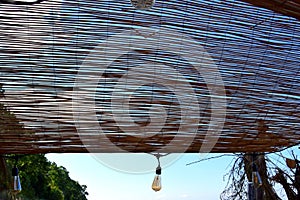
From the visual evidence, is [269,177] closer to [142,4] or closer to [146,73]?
[146,73]

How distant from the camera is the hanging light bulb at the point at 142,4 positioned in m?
1.67

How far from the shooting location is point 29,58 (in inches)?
74.4

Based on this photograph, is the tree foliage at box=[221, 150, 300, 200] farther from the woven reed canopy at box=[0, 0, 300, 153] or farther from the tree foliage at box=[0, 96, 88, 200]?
the woven reed canopy at box=[0, 0, 300, 153]

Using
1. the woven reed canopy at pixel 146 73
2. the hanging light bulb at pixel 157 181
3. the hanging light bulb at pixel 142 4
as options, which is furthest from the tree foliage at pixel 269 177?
the hanging light bulb at pixel 142 4

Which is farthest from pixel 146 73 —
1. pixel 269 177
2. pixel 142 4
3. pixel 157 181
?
pixel 269 177

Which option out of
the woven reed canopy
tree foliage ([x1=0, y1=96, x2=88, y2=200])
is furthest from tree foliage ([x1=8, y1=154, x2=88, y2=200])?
the woven reed canopy

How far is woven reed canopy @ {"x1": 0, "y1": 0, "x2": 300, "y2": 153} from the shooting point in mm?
1840

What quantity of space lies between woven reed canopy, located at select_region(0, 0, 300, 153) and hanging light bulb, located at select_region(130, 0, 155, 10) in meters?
0.09

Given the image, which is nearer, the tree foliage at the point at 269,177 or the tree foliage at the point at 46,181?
the tree foliage at the point at 46,181

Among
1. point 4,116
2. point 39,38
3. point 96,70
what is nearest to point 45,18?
point 39,38

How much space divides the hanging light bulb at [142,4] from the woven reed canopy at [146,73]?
0.09 meters

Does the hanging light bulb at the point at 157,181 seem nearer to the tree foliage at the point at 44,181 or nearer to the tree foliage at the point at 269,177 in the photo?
the tree foliage at the point at 44,181

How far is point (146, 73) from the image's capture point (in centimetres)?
204

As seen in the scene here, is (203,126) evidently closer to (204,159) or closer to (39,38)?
(39,38)
